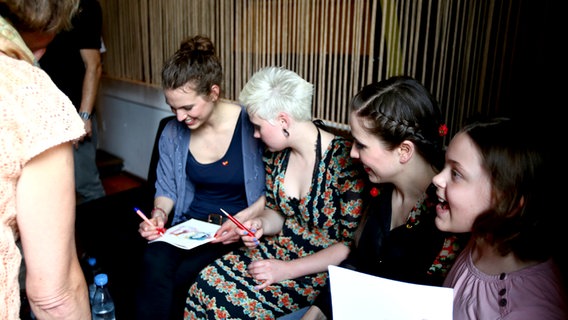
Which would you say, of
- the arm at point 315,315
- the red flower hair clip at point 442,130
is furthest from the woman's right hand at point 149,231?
the red flower hair clip at point 442,130

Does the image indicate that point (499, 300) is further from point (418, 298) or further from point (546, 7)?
point (546, 7)

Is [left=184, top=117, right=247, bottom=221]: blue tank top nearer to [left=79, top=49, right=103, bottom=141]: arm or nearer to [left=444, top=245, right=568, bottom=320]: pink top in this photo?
[left=79, top=49, right=103, bottom=141]: arm

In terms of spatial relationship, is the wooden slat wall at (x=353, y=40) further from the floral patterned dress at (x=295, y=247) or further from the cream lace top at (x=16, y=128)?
the cream lace top at (x=16, y=128)

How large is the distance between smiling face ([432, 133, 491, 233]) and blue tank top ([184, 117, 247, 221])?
44.9 inches

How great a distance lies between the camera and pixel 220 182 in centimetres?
206

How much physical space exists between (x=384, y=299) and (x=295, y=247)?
788 millimetres

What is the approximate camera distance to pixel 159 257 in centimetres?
182

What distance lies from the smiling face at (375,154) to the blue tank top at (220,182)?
31.7 inches

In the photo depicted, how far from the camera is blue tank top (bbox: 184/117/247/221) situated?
6.72 ft

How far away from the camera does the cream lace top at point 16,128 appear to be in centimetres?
70

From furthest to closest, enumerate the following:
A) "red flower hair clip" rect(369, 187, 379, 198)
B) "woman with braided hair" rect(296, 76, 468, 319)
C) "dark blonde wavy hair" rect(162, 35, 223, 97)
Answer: "dark blonde wavy hair" rect(162, 35, 223, 97) → "red flower hair clip" rect(369, 187, 379, 198) → "woman with braided hair" rect(296, 76, 468, 319)

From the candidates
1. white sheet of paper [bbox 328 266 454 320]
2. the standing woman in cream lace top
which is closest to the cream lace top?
the standing woman in cream lace top

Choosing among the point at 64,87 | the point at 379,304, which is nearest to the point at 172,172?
the point at 64,87

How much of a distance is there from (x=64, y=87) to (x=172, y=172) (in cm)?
106
